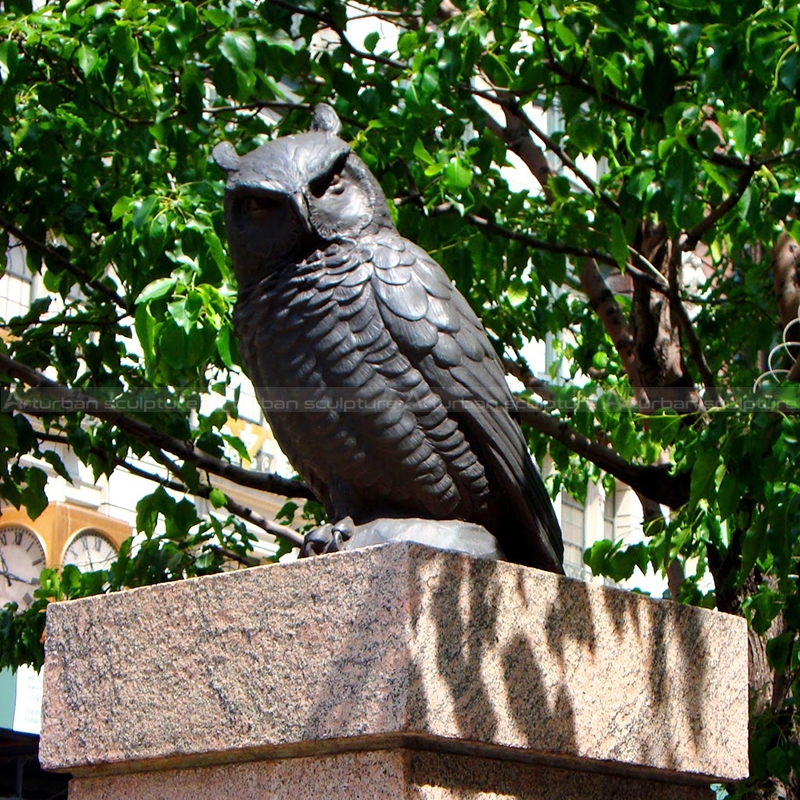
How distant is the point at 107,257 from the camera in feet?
17.1

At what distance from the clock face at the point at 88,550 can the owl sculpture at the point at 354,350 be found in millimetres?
10426

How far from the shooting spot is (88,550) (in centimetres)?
1354

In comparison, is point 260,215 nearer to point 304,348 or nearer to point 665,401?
point 304,348

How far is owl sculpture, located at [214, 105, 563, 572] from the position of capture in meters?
3.06

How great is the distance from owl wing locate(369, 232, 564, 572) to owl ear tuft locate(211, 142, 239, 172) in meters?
0.37

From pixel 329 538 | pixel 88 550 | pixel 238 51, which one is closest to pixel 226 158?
pixel 329 538

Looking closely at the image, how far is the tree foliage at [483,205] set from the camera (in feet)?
15.4

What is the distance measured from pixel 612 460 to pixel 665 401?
57 centimetres

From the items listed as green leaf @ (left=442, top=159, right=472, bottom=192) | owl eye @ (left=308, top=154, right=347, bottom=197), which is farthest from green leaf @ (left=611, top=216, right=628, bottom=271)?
owl eye @ (left=308, top=154, right=347, bottom=197)

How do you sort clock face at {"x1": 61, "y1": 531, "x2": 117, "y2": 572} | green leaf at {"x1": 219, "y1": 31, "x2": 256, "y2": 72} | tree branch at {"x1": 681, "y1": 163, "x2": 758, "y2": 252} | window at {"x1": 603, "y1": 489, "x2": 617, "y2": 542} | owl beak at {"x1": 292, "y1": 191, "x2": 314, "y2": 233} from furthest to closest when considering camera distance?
1. window at {"x1": 603, "y1": 489, "x2": 617, "y2": 542}
2. clock face at {"x1": 61, "y1": 531, "x2": 117, "y2": 572}
3. tree branch at {"x1": 681, "y1": 163, "x2": 758, "y2": 252}
4. green leaf at {"x1": 219, "y1": 31, "x2": 256, "y2": 72}
5. owl beak at {"x1": 292, "y1": 191, "x2": 314, "y2": 233}

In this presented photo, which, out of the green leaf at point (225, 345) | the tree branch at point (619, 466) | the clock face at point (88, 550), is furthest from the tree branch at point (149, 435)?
the clock face at point (88, 550)

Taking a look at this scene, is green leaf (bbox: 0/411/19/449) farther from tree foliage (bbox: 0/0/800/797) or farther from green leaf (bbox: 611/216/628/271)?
green leaf (bbox: 611/216/628/271)

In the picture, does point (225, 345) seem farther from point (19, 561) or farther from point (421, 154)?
point (19, 561)

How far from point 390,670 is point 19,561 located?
35.6 feet
